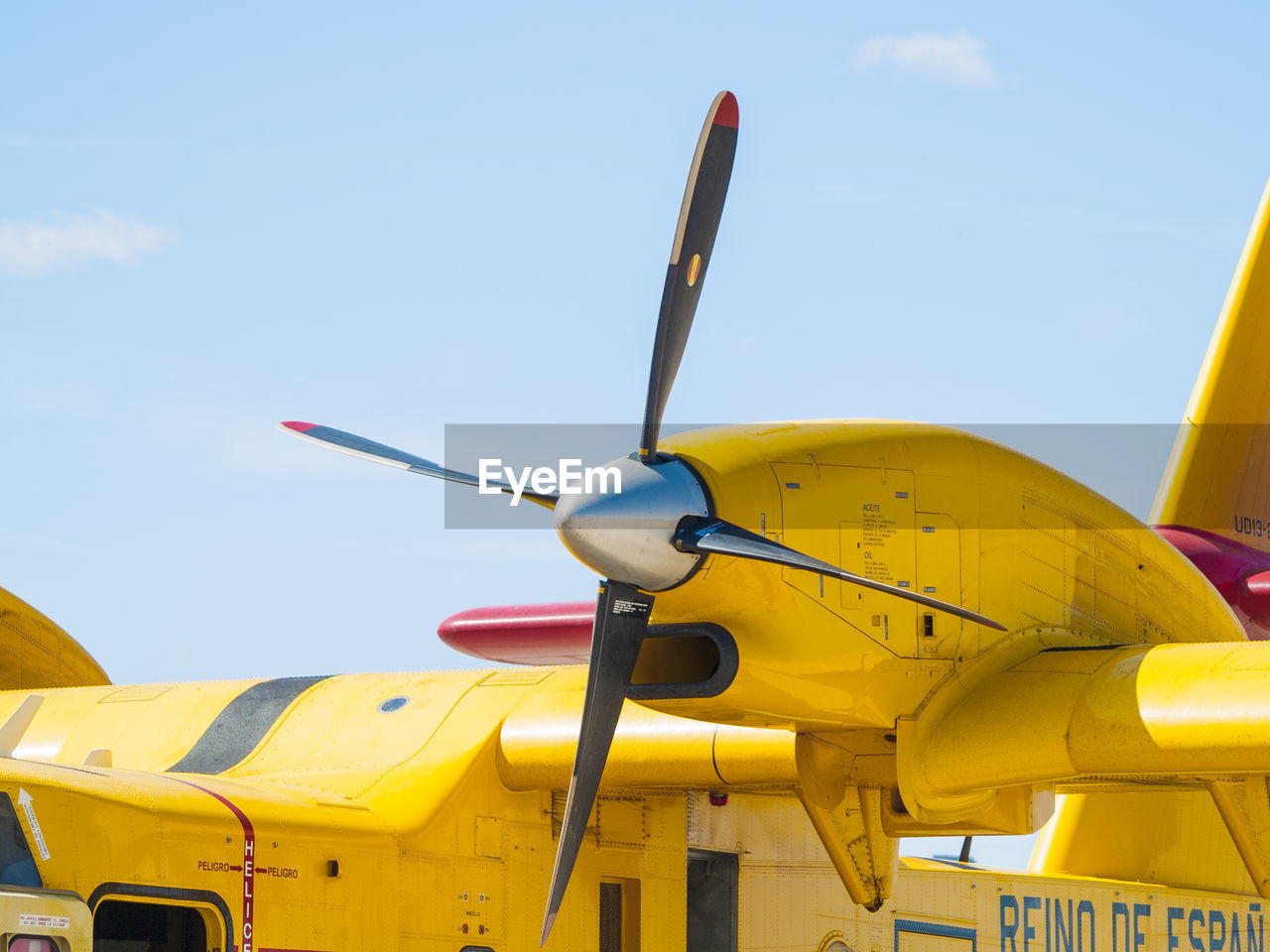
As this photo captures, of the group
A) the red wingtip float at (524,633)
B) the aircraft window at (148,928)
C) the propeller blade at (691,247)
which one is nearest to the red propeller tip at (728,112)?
the propeller blade at (691,247)

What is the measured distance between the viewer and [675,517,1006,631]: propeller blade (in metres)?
8.80

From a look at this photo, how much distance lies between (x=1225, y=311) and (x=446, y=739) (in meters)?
8.24

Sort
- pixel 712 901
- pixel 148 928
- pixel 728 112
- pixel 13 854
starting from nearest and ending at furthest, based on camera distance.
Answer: pixel 13 854
pixel 728 112
pixel 148 928
pixel 712 901

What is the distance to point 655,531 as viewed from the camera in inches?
351

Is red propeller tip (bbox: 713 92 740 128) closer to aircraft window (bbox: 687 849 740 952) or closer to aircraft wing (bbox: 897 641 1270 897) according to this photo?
aircraft wing (bbox: 897 641 1270 897)

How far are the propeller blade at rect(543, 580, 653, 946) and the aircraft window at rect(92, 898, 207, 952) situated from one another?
7.12 ft

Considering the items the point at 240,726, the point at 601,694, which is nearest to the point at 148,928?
the point at 240,726

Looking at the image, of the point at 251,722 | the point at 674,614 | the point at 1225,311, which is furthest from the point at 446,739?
the point at 1225,311

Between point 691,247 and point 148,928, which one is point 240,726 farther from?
point 691,247

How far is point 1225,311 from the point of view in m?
15.0

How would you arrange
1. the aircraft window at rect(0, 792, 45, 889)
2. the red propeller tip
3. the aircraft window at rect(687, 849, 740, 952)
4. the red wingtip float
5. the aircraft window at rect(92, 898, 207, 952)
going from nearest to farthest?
the aircraft window at rect(0, 792, 45, 889)
the red propeller tip
the aircraft window at rect(92, 898, 207, 952)
the aircraft window at rect(687, 849, 740, 952)
the red wingtip float

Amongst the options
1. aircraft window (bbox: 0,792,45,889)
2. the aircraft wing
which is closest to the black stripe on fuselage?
aircraft window (bbox: 0,792,45,889)

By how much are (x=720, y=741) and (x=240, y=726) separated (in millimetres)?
3930

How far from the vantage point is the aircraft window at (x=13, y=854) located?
863 centimetres
